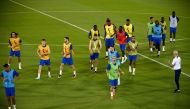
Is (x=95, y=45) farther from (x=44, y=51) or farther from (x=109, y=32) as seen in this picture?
(x=44, y=51)

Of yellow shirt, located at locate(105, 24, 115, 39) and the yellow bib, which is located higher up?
yellow shirt, located at locate(105, 24, 115, 39)

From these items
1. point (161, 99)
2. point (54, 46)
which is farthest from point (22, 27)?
point (161, 99)

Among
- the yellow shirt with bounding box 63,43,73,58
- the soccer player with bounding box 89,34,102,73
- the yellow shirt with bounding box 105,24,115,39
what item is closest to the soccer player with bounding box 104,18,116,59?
the yellow shirt with bounding box 105,24,115,39

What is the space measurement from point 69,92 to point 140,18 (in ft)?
70.4

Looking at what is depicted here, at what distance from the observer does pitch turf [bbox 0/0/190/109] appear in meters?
22.2

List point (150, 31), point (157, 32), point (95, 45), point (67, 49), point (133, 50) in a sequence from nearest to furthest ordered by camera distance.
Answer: point (67, 49) < point (133, 50) < point (95, 45) < point (157, 32) < point (150, 31)

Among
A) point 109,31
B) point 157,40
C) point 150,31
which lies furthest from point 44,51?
point 150,31

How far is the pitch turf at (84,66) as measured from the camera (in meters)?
22.2

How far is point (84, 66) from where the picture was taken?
28.0 meters

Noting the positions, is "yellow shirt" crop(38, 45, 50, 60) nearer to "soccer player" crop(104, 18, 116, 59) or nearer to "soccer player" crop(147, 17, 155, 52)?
"soccer player" crop(104, 18, 116, 59)

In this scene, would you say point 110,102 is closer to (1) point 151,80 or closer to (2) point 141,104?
(2) point 141,104

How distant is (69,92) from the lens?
2339 cm

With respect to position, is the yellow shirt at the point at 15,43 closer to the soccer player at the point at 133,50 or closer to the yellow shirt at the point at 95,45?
the yellow shirt at the point at 95,45

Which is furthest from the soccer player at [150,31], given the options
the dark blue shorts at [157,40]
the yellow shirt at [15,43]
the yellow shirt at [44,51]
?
the yellow shirt at [15,43]
